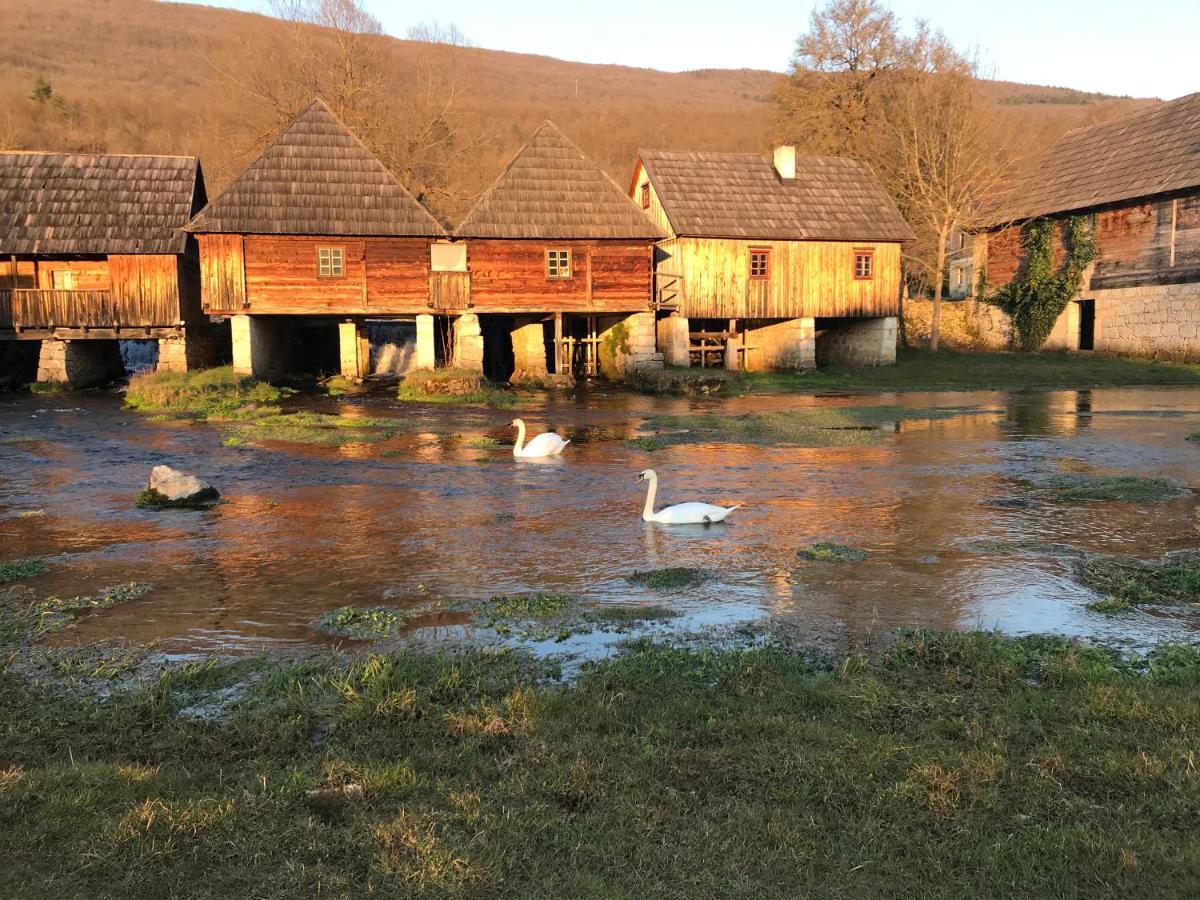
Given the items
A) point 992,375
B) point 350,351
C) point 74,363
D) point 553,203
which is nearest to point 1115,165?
point 992,375

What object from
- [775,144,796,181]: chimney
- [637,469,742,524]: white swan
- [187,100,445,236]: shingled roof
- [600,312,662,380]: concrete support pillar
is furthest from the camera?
[775,144,796,181]: chimney

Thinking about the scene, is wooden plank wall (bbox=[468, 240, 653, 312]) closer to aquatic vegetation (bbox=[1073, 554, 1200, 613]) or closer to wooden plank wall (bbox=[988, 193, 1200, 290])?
wooden plank wall (bbox=[988, 193, 1200, 290])

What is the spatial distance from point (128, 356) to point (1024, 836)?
4559 cm

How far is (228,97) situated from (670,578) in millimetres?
47972

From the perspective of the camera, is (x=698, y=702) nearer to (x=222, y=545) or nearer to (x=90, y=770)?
(x=90, y=770)

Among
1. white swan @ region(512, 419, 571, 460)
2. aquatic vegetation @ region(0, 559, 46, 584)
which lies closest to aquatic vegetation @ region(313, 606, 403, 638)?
aquatic vegetation @ region(0, 559, 46, 584)

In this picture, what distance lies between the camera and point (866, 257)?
36.6 metres

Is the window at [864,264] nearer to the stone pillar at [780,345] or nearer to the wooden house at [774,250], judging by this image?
the wooden house at [774,250]

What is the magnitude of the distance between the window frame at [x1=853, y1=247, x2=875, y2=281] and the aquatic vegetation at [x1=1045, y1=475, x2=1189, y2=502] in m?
23.9

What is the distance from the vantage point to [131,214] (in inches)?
1243

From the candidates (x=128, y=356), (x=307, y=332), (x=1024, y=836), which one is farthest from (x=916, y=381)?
(x=128, y=356)

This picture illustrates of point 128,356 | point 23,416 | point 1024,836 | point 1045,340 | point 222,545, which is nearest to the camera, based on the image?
point 1024,836

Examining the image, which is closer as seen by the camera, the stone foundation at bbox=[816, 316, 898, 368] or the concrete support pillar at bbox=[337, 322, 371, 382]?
the concrete support pillar at bbox=[337, 322, 371, 382]

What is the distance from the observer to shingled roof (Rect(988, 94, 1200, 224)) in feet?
112
